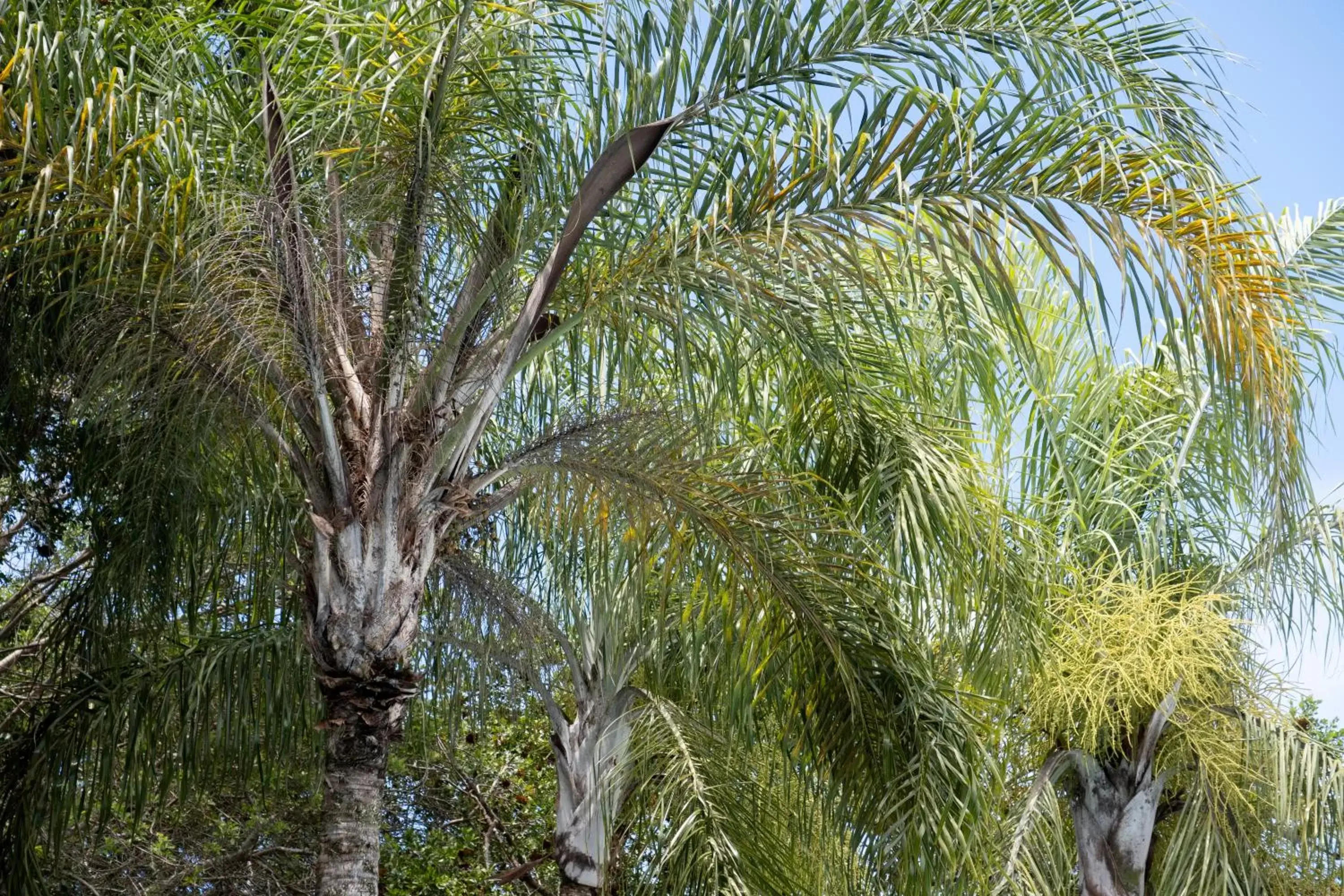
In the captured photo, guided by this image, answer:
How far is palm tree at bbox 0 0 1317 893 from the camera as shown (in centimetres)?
442

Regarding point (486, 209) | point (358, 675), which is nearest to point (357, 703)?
point (358, 675)

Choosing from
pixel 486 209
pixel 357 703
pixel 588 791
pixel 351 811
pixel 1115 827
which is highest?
pixel 486 209

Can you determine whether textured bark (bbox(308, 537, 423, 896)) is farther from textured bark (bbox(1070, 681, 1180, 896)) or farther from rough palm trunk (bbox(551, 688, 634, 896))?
textured bark (bbox(1070, 681, 1180, 896))

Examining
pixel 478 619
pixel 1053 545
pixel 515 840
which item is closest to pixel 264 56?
pixel 478 619

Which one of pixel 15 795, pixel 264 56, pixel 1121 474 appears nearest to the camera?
pixel 264 56

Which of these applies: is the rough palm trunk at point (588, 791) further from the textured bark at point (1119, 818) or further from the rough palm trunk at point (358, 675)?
the textured bark at point (1119, 818)

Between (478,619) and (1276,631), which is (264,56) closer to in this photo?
(478,619)

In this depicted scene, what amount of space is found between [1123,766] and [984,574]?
3913 mm

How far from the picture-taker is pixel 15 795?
6.10m

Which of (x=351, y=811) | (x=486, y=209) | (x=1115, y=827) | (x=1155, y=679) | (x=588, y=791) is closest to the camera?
(x=351, y=811)

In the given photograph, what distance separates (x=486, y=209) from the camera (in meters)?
5.12

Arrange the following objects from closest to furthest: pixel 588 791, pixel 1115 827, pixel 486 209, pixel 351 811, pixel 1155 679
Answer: pixel 351 811, pixel 486 209, pixel 588 791, pixel 1155 679, pixel 1115 827

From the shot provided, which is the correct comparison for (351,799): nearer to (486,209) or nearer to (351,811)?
(351,811)

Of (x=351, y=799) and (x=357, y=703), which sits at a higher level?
(x=357, y=703)
